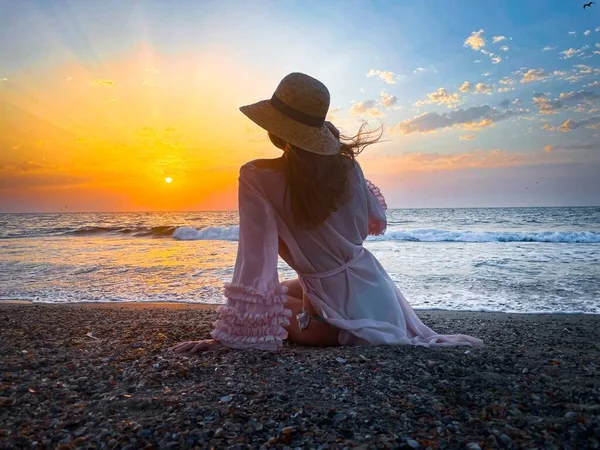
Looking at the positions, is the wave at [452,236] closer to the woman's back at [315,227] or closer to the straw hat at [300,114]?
the woman's back at [315,227]

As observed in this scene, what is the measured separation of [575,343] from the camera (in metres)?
3.54

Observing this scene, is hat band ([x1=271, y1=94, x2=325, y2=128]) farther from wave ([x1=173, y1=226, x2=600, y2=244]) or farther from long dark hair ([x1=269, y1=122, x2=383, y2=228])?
wave ([x1=173, y1=226, x2=600, y2=244])

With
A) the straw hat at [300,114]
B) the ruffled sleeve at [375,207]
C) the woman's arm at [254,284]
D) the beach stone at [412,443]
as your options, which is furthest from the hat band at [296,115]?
the beach stone at [412,443]

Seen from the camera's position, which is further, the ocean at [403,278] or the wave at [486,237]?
the wave at [486,237]

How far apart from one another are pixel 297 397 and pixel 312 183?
123cm

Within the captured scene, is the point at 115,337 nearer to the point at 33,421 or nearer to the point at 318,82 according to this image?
the point at 33,421

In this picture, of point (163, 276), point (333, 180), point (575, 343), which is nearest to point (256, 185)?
point (333, 180)

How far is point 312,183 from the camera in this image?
2.64m

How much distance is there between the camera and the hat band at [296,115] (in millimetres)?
2590

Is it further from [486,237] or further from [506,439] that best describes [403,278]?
[486,237]

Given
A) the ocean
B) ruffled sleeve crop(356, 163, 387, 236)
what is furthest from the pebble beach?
the ocean

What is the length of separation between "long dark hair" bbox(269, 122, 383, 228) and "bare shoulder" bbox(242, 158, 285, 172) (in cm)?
4

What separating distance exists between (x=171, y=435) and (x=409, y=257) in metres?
9.91

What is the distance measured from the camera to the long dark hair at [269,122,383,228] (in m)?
2.65
